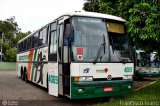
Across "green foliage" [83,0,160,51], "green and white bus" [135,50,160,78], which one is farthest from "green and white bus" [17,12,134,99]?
"green and white bus" [135,50,160,78]

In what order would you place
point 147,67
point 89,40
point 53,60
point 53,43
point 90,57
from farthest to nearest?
point 147,67 < point 53,43 < point 53,60 < point 89,40 < point 90,57

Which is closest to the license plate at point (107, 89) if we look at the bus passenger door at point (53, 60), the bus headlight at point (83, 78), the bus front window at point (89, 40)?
the bus headlight at point (83, 78)

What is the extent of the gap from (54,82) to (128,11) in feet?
13.4

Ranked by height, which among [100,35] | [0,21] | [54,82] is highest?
[0,21]

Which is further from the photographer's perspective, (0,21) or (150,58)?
(0,21)

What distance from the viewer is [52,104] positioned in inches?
443

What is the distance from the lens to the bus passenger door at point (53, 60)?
11555 mm

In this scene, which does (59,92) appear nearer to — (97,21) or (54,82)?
(54,82)

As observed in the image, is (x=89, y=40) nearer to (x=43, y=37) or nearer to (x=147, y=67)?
(x=43, y=37)

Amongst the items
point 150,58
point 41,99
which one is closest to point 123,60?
point 41,99

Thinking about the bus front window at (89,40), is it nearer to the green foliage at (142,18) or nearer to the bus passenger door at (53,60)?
the green foliage at (142,18)

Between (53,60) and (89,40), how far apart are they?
2094 millimetres

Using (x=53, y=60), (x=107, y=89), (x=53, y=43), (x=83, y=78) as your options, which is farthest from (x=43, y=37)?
(x=107, y=89)

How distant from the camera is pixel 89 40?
10.6 m
